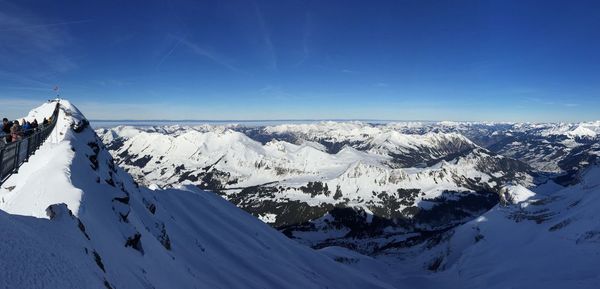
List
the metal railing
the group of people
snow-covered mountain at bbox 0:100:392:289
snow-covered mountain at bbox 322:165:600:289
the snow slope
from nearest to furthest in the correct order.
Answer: snow-covered mountain at bbox 0:100:392:289, the metal railing, the group of people, the snow slope, snow-covered mountain at bbox 322:165:600:289

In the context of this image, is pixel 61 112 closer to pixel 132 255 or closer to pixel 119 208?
pixel 119 208

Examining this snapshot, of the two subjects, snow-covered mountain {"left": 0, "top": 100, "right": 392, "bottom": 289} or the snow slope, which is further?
the snow slope

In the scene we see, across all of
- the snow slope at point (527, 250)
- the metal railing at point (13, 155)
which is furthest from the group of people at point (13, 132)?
the snow slope at point (527, 250)

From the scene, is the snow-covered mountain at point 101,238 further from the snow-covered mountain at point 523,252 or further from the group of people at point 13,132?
the snow-covered mountain at point 523,252

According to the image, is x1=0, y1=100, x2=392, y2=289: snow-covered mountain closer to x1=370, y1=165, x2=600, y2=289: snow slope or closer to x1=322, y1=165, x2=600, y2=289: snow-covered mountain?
x1=370, y1=165, x2=600, y2=289: snow slope

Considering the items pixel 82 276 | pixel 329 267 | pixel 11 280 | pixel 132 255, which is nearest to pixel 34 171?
pixel 132 255

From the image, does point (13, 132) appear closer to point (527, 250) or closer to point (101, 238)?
point (101, 238)

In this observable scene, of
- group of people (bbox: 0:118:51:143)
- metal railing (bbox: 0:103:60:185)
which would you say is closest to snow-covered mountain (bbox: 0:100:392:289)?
metal railing (bbox: 0:103:60:185)

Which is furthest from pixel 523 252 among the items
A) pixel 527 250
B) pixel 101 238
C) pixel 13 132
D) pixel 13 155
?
pixel 13 132
